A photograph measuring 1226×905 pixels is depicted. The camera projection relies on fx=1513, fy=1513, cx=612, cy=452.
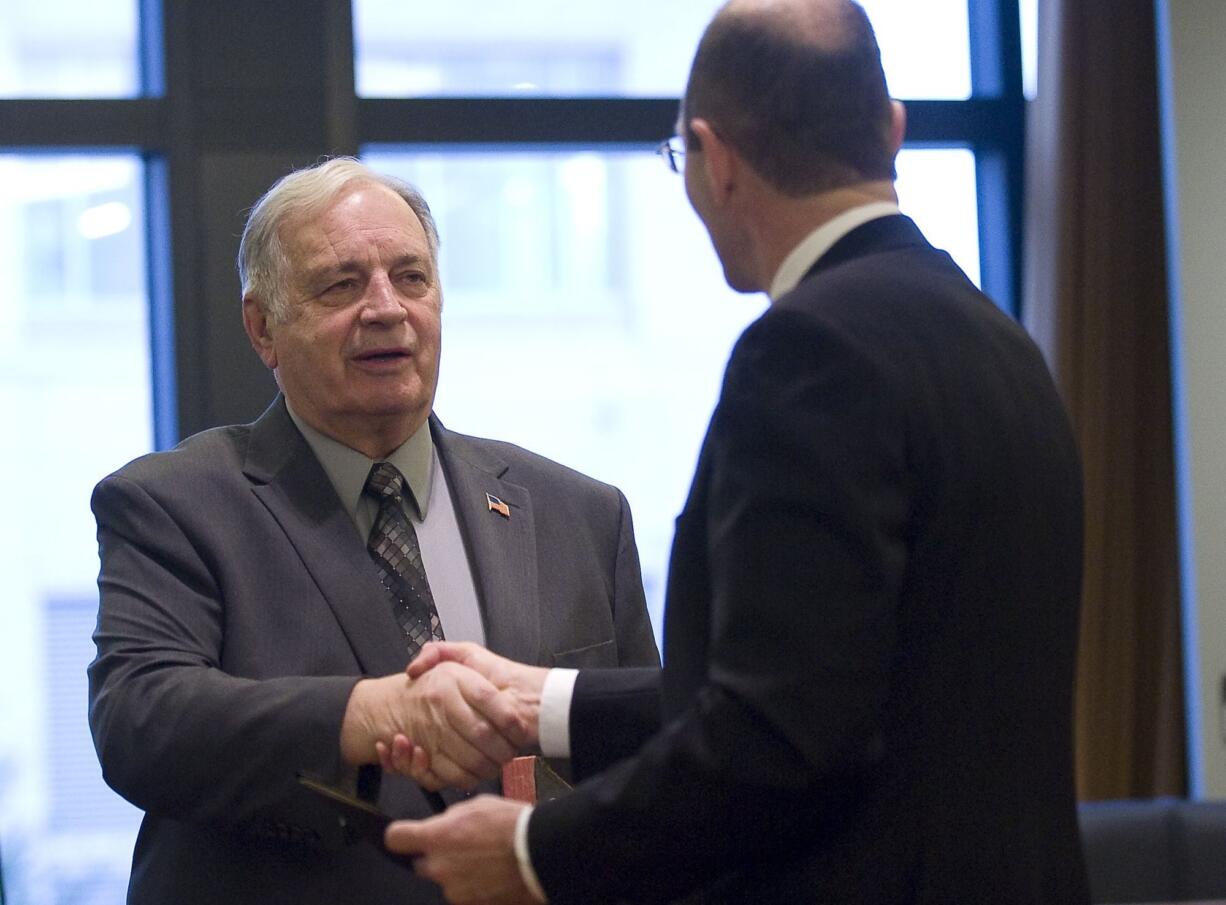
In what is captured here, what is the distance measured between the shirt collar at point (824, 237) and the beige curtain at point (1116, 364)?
9.74 feet

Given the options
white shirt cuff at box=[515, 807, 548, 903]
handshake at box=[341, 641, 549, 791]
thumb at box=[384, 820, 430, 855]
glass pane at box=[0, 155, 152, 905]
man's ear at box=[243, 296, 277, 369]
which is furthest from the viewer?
glass pane at box=[0, 155, 152, 905]

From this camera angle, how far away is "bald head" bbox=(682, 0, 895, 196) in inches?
59.1

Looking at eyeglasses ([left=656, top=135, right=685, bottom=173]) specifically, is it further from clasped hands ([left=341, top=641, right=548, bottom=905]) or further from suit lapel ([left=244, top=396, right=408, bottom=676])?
suit lapel ([left=244, top=396, right=408, bottom=676])

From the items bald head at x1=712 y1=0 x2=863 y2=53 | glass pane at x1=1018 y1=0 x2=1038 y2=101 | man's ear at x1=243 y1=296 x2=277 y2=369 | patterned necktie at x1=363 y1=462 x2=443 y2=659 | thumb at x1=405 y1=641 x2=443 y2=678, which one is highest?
glass pane at x1=1018 y1=0 x2=1038 y2=101

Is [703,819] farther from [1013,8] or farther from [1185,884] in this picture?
[1013,8]

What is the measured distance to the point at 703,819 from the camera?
1.39m

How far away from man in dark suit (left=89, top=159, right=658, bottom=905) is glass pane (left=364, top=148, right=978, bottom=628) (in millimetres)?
1864

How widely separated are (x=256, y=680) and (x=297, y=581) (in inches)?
6.6

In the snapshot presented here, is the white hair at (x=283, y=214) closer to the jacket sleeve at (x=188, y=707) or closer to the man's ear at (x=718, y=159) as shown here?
the jacket sleeve at (x=188, y=707)

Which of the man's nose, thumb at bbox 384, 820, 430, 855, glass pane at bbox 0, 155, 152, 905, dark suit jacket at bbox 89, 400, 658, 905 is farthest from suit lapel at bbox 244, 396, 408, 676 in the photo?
glass pane at bbox 0, 155, 152, 905

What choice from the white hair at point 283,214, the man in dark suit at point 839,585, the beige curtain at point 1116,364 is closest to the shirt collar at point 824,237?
the man in dark suit at point 839,585

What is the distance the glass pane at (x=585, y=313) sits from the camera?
14.9 ft

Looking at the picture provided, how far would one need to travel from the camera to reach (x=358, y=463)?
95.2 inches

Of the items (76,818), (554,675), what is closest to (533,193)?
(76,818)
